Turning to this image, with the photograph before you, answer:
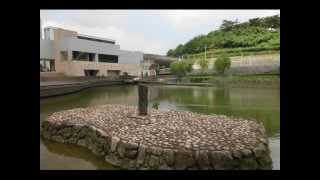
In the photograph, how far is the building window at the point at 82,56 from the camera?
19706mm

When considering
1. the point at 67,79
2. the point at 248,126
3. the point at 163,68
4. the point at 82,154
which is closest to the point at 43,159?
the point at 82,154

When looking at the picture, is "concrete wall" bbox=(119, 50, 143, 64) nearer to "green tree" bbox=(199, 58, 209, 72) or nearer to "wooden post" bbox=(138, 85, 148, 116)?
"green tree" bbox=(199, 58, 209, 72)

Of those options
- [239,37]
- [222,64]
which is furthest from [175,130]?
[239,37]

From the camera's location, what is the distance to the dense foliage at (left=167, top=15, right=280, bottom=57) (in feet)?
84.9

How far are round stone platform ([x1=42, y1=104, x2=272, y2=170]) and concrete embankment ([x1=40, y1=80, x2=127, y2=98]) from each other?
22.0 ft

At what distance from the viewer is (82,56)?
20422 mm

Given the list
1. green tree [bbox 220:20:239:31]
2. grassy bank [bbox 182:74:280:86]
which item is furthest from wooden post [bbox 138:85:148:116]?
green tree [bbox 220:20:239:31]

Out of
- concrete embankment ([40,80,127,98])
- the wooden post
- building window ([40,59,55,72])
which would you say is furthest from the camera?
building window ([40,59,55,72])

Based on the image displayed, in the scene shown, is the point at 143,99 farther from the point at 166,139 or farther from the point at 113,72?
the point at 113,72

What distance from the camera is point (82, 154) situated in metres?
4.75
